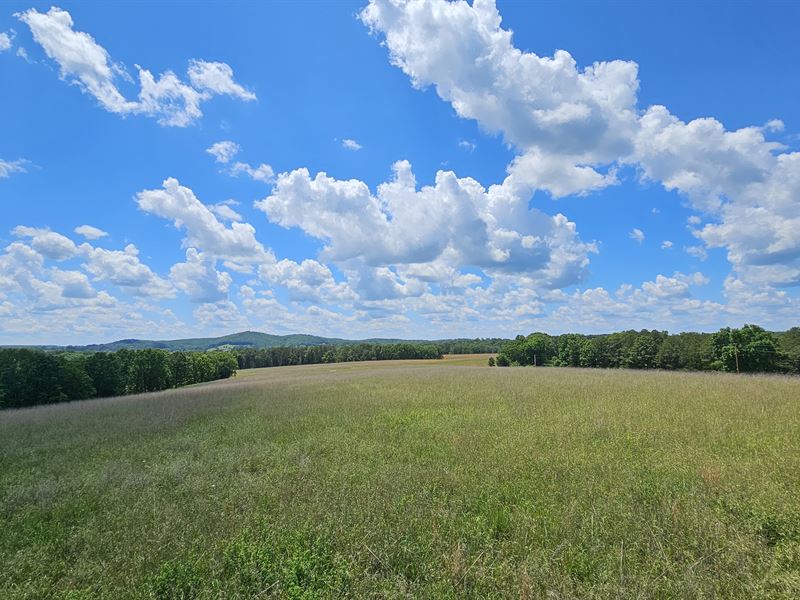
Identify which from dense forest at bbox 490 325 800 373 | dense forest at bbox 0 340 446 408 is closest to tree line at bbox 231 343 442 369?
dense forest at bbox 0 340 446 408

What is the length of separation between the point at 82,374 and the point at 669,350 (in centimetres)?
8425

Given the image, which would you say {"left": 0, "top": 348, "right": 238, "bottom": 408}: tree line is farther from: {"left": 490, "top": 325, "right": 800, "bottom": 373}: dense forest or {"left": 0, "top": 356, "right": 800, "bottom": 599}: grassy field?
{"left": 490, "top": 325, "right": 800, "bottom": 373}: dense forest

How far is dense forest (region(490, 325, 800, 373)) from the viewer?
5178 cm

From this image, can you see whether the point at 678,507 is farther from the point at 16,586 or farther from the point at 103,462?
the point at 103,462

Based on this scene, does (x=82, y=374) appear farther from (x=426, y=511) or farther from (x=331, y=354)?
(x=331, y=354)

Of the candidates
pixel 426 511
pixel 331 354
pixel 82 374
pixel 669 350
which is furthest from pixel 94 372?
pixel 669 350

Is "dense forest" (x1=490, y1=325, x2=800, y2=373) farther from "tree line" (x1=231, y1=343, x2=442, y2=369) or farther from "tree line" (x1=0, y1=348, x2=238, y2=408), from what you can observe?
"tree line" (x1=0, y1=348, x2=238, y2=408)

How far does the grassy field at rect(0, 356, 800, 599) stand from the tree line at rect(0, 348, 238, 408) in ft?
124

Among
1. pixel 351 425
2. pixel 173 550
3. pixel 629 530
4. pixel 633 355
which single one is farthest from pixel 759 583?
pixel 633 355

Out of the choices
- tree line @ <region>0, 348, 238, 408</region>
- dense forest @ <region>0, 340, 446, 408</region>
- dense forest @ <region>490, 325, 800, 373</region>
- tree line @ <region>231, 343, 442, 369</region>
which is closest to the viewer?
tree line @ <region>0, 348, 238, 408</region>

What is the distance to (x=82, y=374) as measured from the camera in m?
43.5

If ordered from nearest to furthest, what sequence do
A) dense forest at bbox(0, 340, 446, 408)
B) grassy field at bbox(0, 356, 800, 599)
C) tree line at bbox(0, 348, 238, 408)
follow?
grassy field at bbox(0, 356, 800, 599), tree line at bbox(0, 348, 238, 408), dense forest at bbox(0, 340, 446, 408)

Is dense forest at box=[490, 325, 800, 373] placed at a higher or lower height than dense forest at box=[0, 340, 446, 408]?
higher

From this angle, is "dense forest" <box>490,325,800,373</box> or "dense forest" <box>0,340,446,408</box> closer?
"dense forest" <box>0,340,446,408</box>
